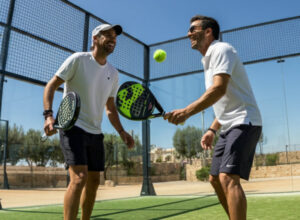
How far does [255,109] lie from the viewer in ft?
6.74

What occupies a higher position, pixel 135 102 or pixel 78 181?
pixel 135 102

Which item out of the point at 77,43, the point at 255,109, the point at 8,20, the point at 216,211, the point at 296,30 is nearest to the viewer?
the point at 255,109

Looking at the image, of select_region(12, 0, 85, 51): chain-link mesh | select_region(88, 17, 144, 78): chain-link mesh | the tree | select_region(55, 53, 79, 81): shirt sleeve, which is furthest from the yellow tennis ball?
select_region(55, 53, 79, 81): shirt sleeve

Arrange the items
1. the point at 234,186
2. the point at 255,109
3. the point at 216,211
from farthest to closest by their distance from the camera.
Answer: the point at 216,211 < the point at 255,109 < the point at 234,186

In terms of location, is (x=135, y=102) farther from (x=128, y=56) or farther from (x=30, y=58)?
(x=128, y=56)

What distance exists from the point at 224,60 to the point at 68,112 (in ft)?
3.50

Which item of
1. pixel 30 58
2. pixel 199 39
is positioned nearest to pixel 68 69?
pixel 199 39

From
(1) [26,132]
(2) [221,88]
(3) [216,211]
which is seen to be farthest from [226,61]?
(1) [26,132]

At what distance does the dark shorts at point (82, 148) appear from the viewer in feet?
7.31

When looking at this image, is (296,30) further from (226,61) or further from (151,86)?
(226,61)

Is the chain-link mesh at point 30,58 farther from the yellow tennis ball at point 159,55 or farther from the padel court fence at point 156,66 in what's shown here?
the yellow tennis ball at point 159,55

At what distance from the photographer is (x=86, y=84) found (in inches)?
96.4

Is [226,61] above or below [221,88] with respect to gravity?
above

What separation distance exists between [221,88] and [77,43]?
3908 mm
